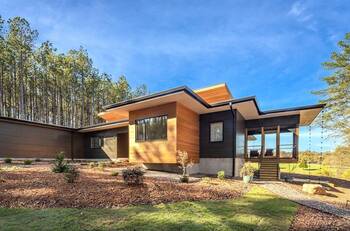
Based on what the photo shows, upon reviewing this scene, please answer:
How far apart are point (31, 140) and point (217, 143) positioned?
1552cm

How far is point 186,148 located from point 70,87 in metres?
21.7

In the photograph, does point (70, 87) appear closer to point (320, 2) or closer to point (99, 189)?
point (99, 189)

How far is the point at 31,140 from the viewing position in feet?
61.7

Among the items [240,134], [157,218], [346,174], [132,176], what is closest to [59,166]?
[132,176]

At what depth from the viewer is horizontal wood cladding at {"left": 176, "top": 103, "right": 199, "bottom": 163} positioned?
1274cm

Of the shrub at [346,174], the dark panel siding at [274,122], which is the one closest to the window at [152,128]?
the dark panel siding at [274,122]

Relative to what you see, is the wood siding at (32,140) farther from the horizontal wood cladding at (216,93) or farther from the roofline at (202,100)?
the horizontal wood cladding at (216,93)

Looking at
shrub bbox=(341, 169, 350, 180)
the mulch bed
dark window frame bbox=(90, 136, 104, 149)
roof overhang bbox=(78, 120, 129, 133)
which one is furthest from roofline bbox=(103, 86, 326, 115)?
shrub bbox=(341, 169, 350, 180)

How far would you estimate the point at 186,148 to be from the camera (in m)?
13.5

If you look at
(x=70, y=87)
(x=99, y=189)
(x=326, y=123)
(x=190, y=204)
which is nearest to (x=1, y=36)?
(x=70, y=87)

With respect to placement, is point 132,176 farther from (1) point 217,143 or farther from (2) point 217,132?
(2) point 217,132

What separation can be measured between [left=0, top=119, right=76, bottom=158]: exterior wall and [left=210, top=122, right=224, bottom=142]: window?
14.8 metres

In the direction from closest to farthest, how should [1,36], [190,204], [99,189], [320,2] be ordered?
[190,204]
[99,189]
[320,2]
[1,36]

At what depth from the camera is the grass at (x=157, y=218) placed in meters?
4.25
